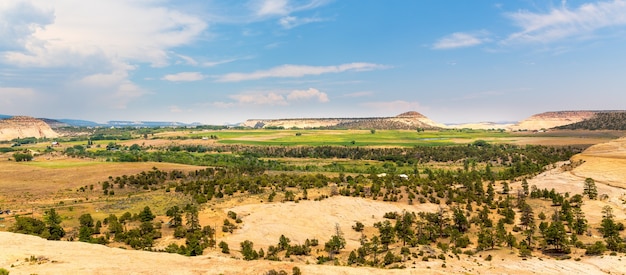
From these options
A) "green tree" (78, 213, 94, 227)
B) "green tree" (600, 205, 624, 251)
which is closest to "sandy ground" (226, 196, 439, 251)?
"green tree" (78, 213, 94, 227)

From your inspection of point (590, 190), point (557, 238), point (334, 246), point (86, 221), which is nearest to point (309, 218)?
point (334, 246)

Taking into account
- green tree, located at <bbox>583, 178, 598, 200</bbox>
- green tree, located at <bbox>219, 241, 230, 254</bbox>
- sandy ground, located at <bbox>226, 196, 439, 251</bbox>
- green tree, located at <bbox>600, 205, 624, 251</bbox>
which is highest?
green tree, located at <bbox>583, 178, 598, 200</bbox>

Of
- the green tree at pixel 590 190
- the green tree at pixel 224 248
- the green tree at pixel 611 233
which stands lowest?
the green tree at pixel 224 248

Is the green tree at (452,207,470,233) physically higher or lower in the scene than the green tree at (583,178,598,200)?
lower

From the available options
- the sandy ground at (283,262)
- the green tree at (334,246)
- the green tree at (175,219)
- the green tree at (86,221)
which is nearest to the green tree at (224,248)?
the sandy ground at (283,262)

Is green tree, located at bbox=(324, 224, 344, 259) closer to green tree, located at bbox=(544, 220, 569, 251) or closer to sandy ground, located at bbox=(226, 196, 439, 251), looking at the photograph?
sandy ground, located at bbox=(226, 196, 439, 251)

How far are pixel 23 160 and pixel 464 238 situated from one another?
163075 mm

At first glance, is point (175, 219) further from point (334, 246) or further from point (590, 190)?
point (590, 190)

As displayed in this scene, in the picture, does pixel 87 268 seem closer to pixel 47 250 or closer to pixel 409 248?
pixel 47 250

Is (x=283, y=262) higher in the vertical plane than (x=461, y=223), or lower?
higher

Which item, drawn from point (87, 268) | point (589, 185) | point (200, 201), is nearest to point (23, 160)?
point (200, 201)

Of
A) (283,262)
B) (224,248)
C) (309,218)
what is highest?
(283,262)

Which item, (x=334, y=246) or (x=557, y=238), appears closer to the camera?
(x=557, y=238)

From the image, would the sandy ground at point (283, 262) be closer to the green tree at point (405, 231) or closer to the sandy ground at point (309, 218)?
the sandy ground at point (309, 218)
